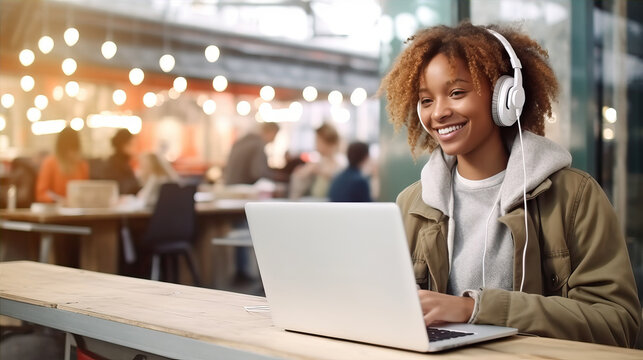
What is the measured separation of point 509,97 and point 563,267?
405 mm

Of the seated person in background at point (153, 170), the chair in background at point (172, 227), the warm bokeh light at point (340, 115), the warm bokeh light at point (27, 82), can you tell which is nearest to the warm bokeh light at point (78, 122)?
the warm bokeh light at point (27, 82)

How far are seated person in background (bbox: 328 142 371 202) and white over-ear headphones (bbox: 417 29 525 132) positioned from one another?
3452 millimetres

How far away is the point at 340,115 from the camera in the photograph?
63.2ft

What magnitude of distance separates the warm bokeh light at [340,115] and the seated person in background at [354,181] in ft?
45.0

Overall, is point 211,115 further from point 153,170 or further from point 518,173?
point 518,173

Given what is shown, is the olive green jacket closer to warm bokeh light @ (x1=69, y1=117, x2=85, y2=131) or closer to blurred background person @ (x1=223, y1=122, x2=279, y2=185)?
blurred background person @ (x1=223, y1=122, x2=279, y2=185)

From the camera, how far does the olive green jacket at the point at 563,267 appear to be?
1.51 meters

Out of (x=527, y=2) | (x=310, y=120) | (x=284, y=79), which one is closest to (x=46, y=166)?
(x=527, y=2)

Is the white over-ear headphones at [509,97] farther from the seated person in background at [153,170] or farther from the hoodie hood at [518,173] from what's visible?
the seated person in background at [153,170]

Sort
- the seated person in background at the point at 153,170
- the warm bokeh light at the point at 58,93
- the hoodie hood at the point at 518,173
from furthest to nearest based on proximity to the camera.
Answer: the warm bokeh light at the point at 58,93, the seated person in background at the point at 153,170, the hoodie hood at the point at 518,173

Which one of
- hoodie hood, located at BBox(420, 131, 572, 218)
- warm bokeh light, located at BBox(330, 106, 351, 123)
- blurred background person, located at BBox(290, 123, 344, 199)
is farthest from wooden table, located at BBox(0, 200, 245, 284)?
warm bokeh light, located at BBox(330, 106, 351, 123)

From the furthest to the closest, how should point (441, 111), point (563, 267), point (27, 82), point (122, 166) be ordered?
1. point (27, 82)
2. point (122, 166)
3. point (441, 111)
4. point (563, 267)

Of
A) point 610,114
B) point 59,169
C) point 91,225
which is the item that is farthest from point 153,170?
point 610,114

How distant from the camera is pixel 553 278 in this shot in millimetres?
1744
